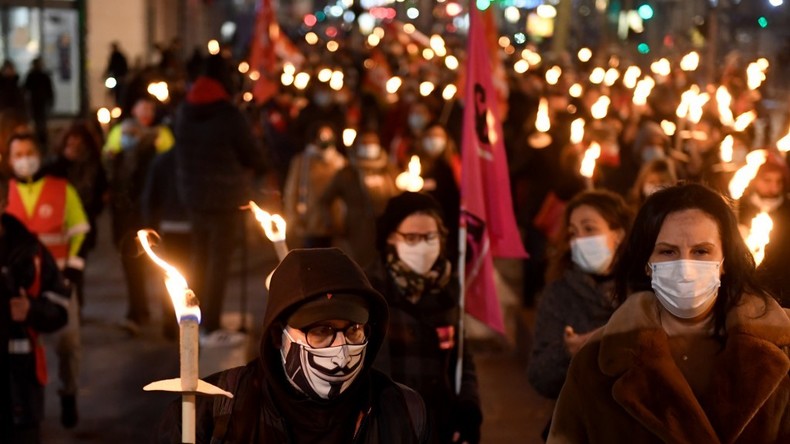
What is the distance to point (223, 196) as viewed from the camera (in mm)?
9648

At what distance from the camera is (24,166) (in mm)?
8445

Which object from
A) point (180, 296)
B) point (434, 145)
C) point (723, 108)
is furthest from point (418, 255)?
point (723, 108)

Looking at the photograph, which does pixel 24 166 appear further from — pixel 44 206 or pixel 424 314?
pixel 424 314

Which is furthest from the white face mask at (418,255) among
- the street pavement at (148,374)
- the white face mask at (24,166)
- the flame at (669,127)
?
the flame at (669,127)

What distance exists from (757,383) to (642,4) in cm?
1929

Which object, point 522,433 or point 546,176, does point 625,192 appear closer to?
point 546,176

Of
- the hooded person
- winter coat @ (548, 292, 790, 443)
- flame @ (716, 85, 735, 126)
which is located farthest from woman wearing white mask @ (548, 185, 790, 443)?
flame @ (716, 85, 735, 126)

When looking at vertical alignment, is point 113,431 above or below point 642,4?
below

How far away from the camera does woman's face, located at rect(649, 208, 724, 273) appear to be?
11.7 ft

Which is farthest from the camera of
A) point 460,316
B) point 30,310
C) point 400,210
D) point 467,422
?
point 30,310

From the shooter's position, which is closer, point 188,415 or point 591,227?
point 188,415

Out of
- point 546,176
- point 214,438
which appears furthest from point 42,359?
point 546,176

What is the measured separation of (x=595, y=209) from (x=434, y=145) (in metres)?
6.22

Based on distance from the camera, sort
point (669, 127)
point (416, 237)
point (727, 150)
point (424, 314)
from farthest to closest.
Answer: point (669, 127) < point (727, 150) < point (416, 237) < point (424, 314)
